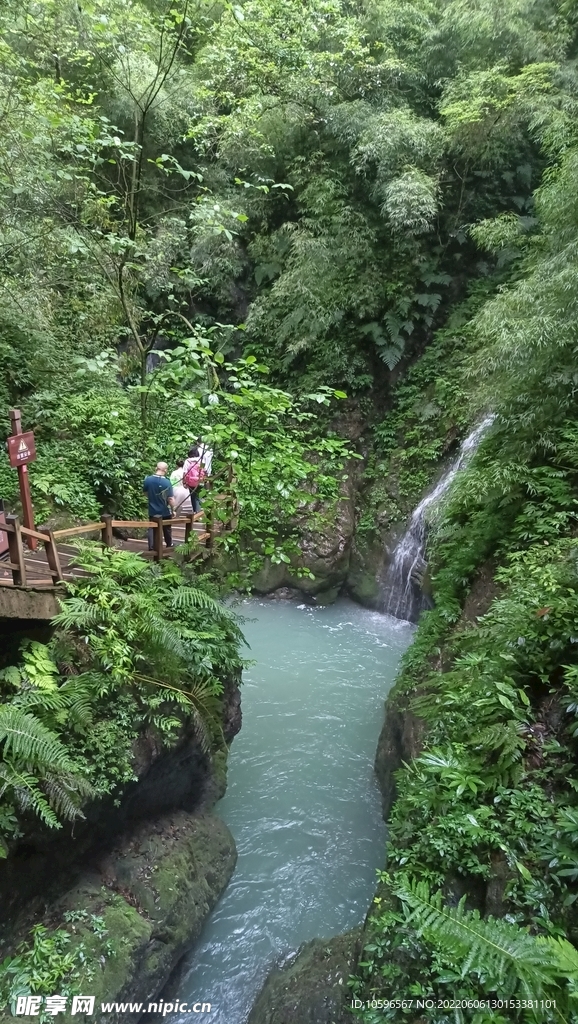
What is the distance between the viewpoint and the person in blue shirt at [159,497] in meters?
7.48

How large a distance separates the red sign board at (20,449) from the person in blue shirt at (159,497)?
1.86 metres

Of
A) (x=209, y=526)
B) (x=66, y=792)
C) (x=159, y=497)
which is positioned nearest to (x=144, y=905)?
Answer: (x=66, y=792)

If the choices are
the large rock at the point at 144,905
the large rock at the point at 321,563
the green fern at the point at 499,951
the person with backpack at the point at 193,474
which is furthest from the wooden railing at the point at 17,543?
the large rock at the point at 321,563

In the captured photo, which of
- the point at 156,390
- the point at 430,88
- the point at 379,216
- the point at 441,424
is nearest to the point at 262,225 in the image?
the point at 379,216

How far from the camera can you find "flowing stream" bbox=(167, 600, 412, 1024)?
5.88m

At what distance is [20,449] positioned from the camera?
5.64 metres

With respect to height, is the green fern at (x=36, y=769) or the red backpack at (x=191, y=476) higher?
the red backpack at (x=191, y=476)

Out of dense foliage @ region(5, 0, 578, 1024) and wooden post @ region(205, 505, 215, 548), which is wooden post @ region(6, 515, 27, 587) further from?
wooden post @ region(205, 505, 215, 548)

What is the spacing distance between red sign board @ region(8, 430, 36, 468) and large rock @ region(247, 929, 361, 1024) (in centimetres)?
556

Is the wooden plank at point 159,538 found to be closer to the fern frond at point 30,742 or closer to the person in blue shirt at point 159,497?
the person in blue shirt at point 159,497

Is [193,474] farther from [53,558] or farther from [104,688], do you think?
[104,688]

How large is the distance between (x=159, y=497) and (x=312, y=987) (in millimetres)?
5602

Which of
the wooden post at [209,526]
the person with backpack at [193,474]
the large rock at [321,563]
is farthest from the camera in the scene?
the large rock at [321,563]

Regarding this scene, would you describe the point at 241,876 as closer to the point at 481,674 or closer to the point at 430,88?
the point at 481,674
